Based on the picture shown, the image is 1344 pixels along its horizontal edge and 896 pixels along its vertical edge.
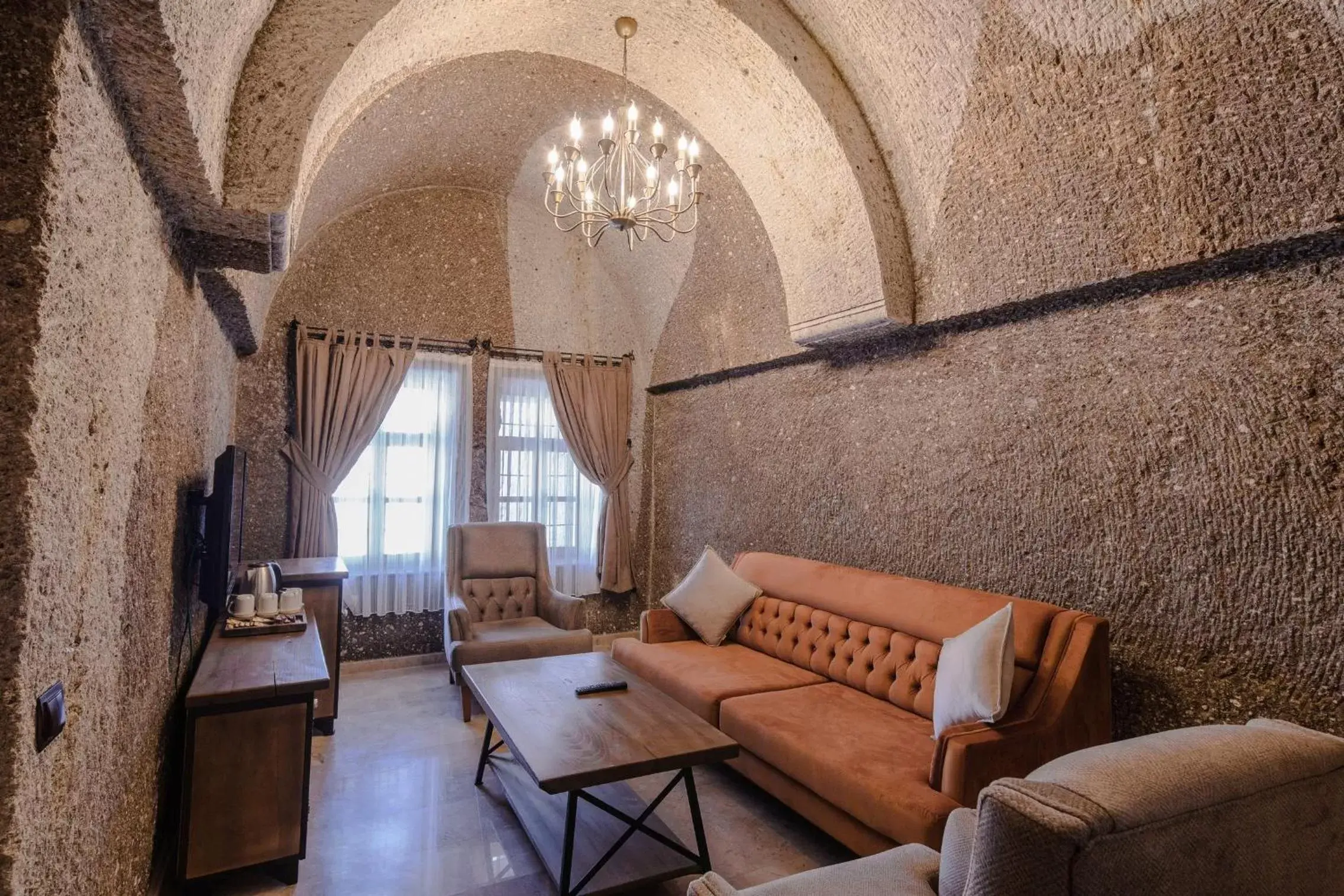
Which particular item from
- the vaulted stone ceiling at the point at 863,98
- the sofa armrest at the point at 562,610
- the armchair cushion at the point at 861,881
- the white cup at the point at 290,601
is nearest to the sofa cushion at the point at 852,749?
the armchair cushion at the point at 861,881

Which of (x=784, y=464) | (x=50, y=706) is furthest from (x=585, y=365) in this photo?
(x=50, y=706)

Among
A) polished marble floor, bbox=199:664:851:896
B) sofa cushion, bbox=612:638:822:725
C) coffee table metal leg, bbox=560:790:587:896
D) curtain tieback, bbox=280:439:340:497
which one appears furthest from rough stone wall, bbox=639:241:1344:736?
curtain tieback, bbox=280:439:340:497

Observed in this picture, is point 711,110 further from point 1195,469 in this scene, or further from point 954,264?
point 1195,469

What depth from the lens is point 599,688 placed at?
9.33 feet

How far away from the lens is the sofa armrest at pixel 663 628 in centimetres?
392

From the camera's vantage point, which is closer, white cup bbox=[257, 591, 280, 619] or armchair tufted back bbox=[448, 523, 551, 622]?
white cup bbox=[257, 591, 280, 619]

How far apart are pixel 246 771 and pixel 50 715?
128 centimetres

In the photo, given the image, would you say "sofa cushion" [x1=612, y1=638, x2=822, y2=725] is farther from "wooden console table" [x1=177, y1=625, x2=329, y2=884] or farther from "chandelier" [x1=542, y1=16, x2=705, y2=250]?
"chandelier" [x1=542, y1=16, x2=705, y2=250]

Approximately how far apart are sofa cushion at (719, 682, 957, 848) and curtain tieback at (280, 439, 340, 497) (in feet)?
10.2

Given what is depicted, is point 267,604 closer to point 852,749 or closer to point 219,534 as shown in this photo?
point 219,534

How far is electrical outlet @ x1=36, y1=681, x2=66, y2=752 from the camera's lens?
108 cm

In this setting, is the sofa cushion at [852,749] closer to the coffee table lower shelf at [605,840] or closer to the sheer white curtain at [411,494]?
the coffee table lower shelf at [605,840]

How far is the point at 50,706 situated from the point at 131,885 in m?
1.15

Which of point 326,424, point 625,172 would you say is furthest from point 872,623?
point 326,424
